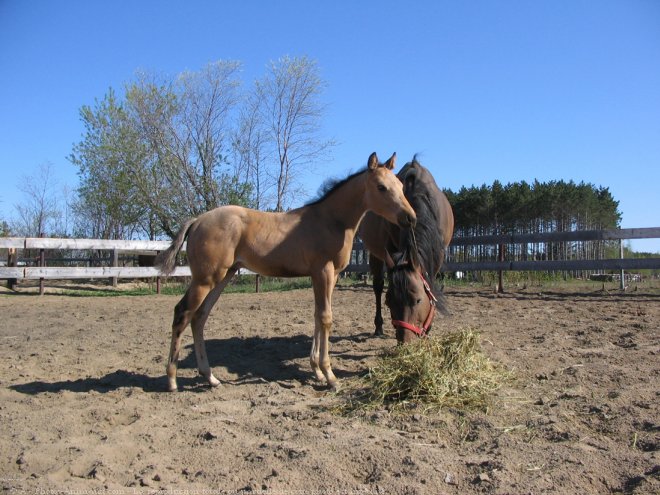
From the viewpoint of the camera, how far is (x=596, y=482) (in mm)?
2539

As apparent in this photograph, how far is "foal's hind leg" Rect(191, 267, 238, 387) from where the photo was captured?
472 centimetres

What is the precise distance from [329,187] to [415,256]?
1.16 meters

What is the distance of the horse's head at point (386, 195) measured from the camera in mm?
4648

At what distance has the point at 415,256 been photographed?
5152 mm

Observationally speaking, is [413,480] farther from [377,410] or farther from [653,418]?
[653,418]

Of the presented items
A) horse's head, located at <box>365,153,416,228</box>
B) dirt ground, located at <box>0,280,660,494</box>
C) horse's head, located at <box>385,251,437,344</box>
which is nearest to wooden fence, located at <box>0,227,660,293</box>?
dirt ground, located at <box>0,280,660,494</box>

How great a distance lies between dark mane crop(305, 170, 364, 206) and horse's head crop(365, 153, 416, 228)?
1.01ft

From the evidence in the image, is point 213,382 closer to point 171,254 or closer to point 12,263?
point 171,254

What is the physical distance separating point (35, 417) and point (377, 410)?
2538mm

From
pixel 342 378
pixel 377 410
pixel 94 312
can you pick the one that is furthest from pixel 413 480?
pixel 94 312

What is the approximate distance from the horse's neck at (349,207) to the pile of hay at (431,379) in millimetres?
1309

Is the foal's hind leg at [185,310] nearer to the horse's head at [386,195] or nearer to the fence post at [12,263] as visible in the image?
the horse's head at [386,195]

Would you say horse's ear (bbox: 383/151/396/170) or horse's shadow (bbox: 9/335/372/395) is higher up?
horse's ear (bbox: 383/151/396/170)

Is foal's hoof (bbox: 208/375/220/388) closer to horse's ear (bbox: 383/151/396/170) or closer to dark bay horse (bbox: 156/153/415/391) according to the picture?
dark bay horse (bbox: 156/153/415/391)
